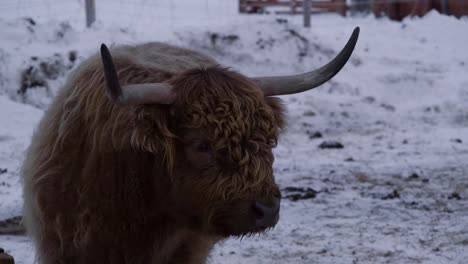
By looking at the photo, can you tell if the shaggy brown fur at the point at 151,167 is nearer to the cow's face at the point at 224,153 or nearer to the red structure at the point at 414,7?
the cow's face at the point at 224,153

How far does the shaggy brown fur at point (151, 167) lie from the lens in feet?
12.5

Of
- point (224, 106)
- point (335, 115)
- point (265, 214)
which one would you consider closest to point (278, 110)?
point (224, 106)

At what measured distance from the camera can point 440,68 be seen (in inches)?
598

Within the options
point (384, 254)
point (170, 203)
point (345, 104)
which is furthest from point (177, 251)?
point (345, 104)

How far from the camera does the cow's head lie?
3754mm

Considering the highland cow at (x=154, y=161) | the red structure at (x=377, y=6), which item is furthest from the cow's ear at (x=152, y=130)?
the red structure at (x=377, y=6)

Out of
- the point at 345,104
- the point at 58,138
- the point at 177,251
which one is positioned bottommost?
the point at 345,104

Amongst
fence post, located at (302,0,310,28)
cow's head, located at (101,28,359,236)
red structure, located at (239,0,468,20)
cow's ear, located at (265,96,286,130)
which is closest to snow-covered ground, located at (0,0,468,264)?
fence post, located at (302,0,310,28)

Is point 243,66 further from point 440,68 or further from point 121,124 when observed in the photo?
point 121,124

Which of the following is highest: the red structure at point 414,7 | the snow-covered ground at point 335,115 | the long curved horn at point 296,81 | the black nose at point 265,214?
the long curved horn at point 296,81

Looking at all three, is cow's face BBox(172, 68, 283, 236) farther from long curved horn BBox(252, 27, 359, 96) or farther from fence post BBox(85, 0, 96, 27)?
fence post BBox(85, 0, 96, 27)

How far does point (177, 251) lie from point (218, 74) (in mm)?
1037

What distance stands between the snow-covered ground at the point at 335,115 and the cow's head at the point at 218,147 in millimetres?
2075

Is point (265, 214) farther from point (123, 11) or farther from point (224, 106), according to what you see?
point (123, 11)
